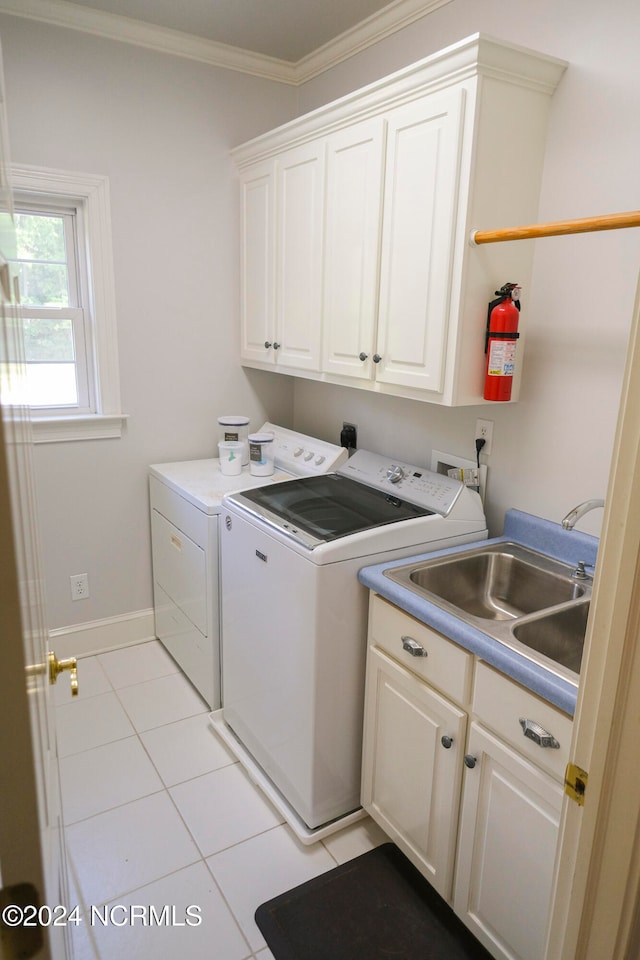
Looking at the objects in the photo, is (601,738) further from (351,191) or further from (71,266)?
(71,266)

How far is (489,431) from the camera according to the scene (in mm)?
2113

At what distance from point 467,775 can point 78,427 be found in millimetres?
2115

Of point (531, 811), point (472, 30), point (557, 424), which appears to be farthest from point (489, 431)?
point (472, 30)

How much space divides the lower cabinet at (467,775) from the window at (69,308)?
65.8 inches

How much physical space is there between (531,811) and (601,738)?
0.66 m

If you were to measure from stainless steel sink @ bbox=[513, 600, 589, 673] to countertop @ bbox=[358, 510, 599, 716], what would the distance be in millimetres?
207

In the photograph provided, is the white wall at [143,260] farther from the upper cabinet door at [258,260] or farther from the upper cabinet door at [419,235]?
the upper cabinet door at [419,235]

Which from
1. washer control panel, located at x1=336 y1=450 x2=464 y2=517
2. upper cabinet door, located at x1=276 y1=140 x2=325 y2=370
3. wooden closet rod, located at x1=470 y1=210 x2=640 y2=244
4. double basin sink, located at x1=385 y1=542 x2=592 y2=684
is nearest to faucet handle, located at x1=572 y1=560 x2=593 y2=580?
double basin sink, located at x1=385 y1=542 x2=592 y2=684

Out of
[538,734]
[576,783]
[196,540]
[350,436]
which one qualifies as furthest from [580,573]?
[196,540]

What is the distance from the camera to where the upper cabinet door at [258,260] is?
2.67 m

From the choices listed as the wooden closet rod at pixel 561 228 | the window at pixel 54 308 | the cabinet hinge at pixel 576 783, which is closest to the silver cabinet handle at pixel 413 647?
the cabinet hinge at pixel 576 783

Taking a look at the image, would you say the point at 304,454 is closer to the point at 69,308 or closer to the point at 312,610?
the point at 312,610

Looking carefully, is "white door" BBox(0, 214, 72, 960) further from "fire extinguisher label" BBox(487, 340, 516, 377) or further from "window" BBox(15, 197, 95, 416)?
"window" BBox(15, 197, 95, 416)

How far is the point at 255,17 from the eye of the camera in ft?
7.98
